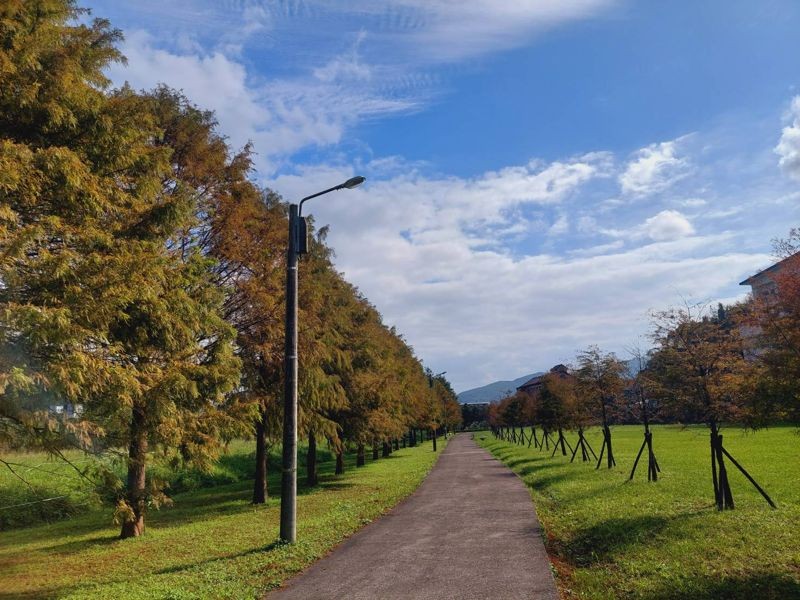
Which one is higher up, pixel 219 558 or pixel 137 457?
pixel 137 457

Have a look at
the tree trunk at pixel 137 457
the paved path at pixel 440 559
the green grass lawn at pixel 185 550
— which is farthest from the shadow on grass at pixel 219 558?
the paved path at pixel 440 559

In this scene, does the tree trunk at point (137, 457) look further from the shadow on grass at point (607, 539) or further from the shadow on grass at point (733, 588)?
the shadow on grass at point (733, 588)

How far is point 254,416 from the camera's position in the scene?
14094 mm

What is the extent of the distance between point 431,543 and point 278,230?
36.7 ft

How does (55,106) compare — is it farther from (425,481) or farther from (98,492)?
(425,481)

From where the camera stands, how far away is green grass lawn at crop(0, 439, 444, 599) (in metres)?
8.30

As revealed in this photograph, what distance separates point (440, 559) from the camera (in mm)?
8742

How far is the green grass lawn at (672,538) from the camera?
6801 mm

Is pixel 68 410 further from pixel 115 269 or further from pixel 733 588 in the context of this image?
pixel 733 588

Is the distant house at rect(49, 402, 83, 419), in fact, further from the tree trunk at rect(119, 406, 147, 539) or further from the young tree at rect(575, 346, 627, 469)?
the young tree at rect(575, 346, 627, 469)

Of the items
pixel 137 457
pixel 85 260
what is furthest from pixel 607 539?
pixel 85 260

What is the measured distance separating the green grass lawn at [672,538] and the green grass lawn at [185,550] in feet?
14.7

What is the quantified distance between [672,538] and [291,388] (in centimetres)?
738

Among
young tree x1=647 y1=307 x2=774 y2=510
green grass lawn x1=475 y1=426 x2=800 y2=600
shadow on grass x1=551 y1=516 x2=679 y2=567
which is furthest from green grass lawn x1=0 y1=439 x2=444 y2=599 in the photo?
young tree x1=647 y1=307 x2=774 y2=510
